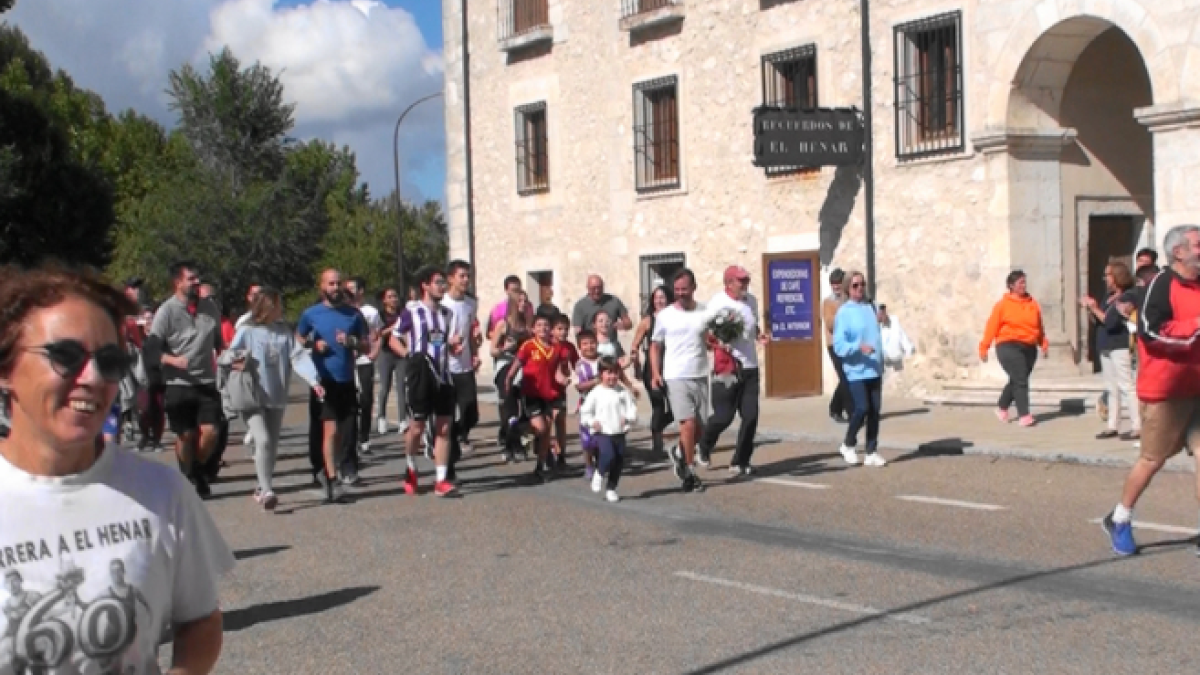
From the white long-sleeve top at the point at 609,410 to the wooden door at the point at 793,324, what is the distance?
29.9ft

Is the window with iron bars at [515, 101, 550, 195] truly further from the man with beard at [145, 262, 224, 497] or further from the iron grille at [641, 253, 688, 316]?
the man with beard at [145, 262, 224, 497]

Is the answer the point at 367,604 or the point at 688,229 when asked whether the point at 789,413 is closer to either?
the point at 688,229

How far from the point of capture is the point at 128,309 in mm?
2836

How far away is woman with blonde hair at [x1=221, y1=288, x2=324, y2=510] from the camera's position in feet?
38.0

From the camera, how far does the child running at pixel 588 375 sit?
12898mm

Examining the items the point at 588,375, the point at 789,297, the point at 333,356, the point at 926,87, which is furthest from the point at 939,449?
the point at 789,297

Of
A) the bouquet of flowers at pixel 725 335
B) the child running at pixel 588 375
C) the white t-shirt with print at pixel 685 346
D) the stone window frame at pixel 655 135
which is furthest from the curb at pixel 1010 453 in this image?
the stone window frame at pixel 655 135

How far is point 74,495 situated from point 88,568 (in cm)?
13

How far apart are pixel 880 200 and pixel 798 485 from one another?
8.34 m

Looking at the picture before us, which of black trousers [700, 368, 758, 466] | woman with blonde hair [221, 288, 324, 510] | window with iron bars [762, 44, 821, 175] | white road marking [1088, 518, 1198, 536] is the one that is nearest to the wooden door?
window with iron bars [762, 44, 821, 175]

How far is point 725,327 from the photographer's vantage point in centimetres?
1285

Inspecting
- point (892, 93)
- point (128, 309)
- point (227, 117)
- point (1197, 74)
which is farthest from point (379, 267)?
point (128, 309)

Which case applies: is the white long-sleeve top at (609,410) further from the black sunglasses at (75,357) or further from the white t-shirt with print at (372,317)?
the black sunglasses at (75,357)

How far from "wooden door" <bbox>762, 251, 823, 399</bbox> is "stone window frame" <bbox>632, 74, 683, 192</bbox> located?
3.34 meters
